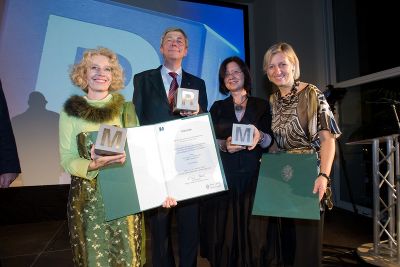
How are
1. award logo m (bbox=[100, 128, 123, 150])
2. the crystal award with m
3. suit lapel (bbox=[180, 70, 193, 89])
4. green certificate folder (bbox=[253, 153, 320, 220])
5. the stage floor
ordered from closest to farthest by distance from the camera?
award logo m (bbox=[100, 128, 123, 150]) → green certificate folder (bbox=[253, 153, 320, 220]) → the crystal award with m → suit lapel (bbox=[180, 70, 193, 89]) → the stage floor

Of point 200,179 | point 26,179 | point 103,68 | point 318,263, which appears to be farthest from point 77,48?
point 318,263

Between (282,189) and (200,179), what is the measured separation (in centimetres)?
43

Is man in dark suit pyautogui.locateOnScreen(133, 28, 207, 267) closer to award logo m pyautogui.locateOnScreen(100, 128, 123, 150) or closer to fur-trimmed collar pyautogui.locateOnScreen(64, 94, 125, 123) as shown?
fur-trimmed collar pyautogui.locateOnScreen(64, 94, 125, 123)

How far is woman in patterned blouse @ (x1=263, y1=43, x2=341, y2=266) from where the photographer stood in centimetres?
159

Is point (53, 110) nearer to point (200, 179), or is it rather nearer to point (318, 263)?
point (200, 179)

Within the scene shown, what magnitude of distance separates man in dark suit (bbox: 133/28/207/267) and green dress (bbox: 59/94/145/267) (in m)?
0.35

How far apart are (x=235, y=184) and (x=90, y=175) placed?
0.88 metres

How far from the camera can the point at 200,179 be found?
1607 mm

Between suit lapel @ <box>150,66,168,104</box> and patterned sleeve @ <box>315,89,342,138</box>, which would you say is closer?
patterned sleeve @ <box>315,89,342,138</box>

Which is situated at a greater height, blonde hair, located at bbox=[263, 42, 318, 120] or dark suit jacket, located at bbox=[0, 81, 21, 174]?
blonde hair, located at bbox=[263, 42, 318, 120]

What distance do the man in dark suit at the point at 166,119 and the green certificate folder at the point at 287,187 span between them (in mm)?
512

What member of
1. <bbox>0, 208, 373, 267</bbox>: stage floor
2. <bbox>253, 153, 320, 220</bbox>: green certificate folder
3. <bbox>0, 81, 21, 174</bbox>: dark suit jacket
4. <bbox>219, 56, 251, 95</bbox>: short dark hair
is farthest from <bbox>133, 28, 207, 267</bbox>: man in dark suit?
<bbox>0, 208, 373, 267</bbox>: stage floor

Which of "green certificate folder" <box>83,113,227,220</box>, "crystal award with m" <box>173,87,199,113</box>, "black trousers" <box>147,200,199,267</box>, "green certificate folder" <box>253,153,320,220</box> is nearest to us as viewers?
"green certificate folder" <box>83,113,227,220</box>

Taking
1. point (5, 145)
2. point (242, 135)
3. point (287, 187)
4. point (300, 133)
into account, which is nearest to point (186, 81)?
point (242, 135)
